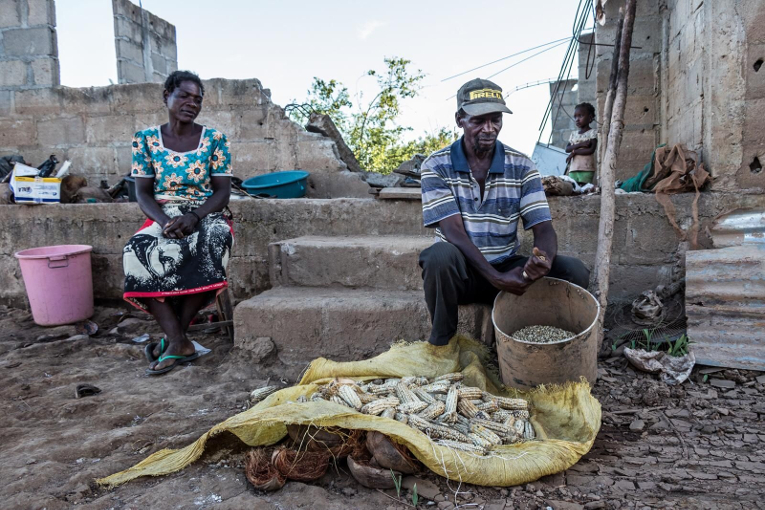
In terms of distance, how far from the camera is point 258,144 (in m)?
5.51

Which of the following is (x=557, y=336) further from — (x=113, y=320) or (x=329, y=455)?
(x=113, y=320)

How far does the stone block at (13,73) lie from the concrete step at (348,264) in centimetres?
417

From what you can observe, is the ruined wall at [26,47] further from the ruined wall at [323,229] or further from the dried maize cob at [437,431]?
the dried maize cob at [437,431]

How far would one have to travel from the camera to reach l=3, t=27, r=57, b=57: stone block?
5.77m

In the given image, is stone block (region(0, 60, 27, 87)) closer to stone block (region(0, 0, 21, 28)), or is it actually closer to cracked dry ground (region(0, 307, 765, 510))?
stone block (region(0, 0, 21, 28))

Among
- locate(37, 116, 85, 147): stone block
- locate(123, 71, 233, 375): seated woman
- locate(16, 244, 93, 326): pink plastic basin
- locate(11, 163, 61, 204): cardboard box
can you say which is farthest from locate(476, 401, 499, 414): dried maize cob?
locate(37, 116, 85, 147): stone block

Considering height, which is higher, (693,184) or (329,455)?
Result: (693,184)

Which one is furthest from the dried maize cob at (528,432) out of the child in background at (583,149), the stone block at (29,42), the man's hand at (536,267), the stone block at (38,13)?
the stone block at (38,13)

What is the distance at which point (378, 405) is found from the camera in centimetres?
229

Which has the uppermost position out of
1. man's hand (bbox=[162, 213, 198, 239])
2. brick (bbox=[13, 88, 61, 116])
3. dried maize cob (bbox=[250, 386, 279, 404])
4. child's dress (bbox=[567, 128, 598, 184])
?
brick (bbox=[13, 88, 61, 116])

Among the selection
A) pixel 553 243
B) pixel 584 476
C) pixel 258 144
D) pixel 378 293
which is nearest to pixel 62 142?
pixel 258 144

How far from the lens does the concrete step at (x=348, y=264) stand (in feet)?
11.8

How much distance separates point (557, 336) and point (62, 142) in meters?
5.61

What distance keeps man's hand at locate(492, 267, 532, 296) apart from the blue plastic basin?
112 inches
